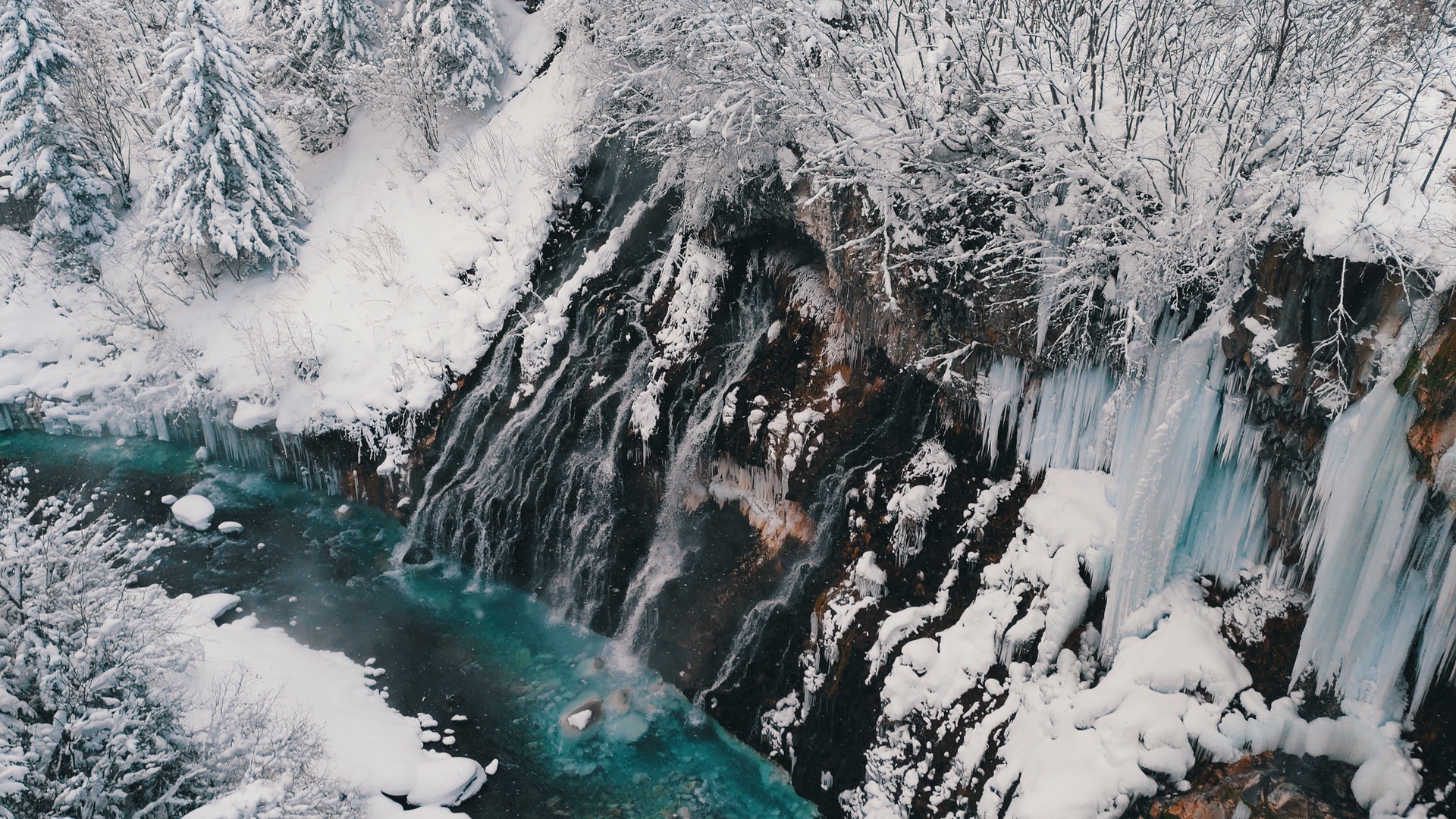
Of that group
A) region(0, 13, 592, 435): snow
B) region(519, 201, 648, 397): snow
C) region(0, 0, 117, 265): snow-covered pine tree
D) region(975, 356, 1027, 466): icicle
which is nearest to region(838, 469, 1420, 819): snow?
region(975, 356, 1027, 466): icicle

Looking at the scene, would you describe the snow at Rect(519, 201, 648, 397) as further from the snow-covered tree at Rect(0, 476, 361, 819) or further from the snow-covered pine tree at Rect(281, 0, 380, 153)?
the snow-covered pine tree at Rect(281, 0, 380, 153)

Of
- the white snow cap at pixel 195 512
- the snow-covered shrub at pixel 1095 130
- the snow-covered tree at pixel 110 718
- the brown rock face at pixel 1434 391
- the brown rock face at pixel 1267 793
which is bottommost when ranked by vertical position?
the white snow cap at pixel 195 512

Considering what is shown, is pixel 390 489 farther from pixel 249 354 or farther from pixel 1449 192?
pixel 1449 192

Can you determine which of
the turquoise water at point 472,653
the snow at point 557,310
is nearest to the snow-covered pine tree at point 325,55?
the turquoise water at point 472,653

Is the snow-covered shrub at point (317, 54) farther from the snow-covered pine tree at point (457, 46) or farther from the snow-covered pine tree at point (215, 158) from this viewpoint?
the snow-covered pine tree at point (215, 158)

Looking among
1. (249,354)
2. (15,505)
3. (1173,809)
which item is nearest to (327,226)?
(249,354)
